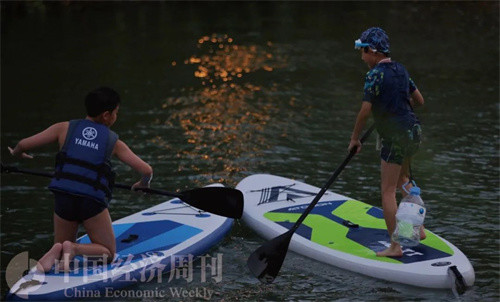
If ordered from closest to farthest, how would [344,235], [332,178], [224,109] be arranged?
[332,178] < [344,235] < [224,109]

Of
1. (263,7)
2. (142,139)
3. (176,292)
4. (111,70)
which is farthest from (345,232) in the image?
(263,7)

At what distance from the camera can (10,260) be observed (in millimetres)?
7512

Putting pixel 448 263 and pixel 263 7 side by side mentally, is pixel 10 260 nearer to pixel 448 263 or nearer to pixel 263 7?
pixel 448 263

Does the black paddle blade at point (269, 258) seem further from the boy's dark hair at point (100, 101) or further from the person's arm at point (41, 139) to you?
the person's arm at point (41, 139)

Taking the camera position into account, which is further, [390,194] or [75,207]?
[390,194]

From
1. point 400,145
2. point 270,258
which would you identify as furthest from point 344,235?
point 400,145

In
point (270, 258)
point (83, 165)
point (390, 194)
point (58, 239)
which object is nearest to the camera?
point (83, 165)

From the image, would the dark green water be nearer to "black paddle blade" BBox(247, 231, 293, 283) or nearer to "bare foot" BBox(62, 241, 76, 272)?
"black paddle blade" BBox(247, 231, 293, 283)

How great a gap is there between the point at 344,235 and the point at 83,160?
2481mm

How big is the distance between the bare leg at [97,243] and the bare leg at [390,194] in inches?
84.7

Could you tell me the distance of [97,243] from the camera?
6742mm

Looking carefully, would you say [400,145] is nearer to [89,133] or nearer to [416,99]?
[416,99]

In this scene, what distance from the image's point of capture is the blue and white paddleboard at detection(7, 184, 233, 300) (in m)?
6.48

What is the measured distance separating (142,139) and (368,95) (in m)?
4.84
